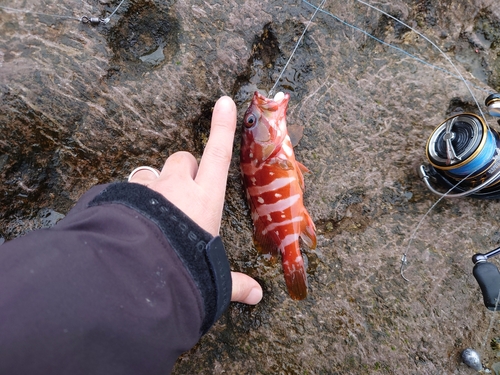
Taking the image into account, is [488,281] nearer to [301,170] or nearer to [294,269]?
[294,269]

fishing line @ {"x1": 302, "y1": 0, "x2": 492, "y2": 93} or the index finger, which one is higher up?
fishing line @ {"x1": 302, "y1": 0, "x2": 492, "y2": 93}

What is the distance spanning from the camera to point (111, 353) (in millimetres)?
1453

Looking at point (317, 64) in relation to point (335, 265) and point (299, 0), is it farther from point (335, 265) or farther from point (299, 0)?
point (335, 265)

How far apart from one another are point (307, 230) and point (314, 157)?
0.58 metres

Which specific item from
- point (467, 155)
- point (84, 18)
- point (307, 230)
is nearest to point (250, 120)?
point (307, 230)

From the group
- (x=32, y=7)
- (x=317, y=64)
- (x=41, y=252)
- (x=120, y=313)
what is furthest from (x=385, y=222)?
(x=32, y=7)

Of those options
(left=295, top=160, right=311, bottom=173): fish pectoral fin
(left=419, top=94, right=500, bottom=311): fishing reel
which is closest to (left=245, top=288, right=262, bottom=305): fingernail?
(left=295, top=160, right=311, bottom=173): fish pectoral fin

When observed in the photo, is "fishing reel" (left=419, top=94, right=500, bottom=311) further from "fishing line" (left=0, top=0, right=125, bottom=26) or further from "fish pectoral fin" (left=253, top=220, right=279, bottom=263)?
"fishing line" (left=0, top=0, right=125, bottom=26)

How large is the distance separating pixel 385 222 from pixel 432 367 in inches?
43.9

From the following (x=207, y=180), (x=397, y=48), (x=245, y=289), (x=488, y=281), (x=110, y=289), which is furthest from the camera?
(x=397, y=48)

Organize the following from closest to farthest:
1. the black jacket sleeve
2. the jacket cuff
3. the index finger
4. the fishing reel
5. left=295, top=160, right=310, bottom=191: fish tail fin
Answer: the black jacket sleeve → the jacket cuff → the index finger → the fishing reel → left=295, top=160, right=310, bottom=191: fish tail fin

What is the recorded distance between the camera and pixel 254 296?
8.18ft

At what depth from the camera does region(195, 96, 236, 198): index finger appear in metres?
2.17

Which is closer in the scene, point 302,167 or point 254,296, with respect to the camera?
point 254,296
